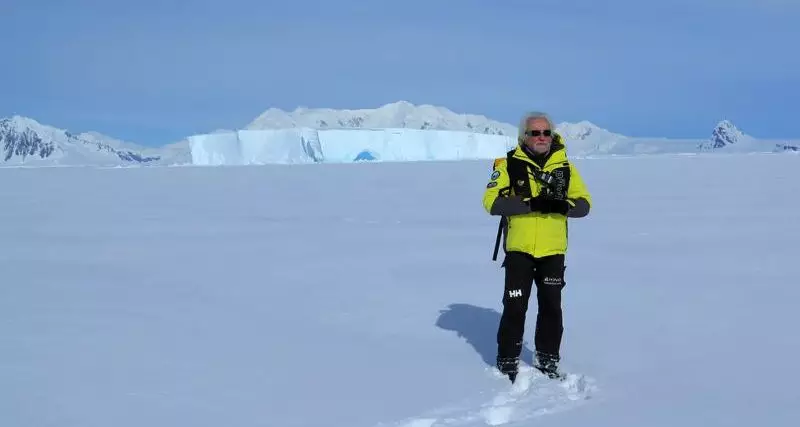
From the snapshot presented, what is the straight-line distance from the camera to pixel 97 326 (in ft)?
16.4

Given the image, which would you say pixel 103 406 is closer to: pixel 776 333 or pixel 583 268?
pixel 776 333

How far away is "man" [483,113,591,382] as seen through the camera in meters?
3.53

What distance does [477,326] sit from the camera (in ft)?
16.7

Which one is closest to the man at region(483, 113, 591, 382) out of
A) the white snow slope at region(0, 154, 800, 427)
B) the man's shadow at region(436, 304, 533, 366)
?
the white snow slope at region(0, 154, 800, 427)

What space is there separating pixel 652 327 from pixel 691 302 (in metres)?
0.94

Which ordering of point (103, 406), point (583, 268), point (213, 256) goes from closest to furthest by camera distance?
point (103, 406)
point (583, 268)
point (213, 256)

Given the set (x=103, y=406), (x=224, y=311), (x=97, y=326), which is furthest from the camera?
(x=224, y=311)

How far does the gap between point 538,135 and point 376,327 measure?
2.14 m

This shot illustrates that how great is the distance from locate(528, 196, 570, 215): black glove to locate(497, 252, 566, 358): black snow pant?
0.96 feet

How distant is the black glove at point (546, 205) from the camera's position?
3.50m

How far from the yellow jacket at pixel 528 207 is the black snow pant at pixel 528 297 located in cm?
8

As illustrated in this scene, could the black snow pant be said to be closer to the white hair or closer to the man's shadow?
the man's shadow

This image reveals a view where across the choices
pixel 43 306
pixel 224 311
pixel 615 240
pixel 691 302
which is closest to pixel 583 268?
pixel 691 302

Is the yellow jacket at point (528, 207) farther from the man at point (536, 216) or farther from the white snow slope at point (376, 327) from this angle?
the white snow slope at point (376, 327)
